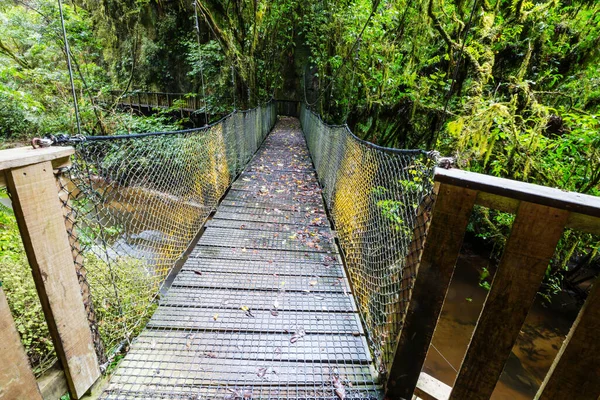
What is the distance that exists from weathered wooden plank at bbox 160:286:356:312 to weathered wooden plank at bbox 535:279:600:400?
130 cm

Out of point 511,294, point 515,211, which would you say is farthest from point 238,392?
point 515,211

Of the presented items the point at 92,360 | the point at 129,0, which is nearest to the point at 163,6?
the point at 129,0

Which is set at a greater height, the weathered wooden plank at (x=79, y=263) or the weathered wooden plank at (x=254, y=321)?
the weathered wooden plank at (x=79, y=263)

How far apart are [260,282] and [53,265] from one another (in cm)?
143

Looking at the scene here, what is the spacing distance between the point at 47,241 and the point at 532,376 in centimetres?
501

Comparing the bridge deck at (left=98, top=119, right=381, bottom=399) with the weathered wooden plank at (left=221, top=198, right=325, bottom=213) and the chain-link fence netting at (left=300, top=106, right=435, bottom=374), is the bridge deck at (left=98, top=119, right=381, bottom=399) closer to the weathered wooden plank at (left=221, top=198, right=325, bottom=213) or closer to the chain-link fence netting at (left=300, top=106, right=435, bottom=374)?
the chain-link fence netting at (left=300, top=106, right=435, bottom=374)

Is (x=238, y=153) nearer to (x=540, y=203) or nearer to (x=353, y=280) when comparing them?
(x=353, y=280)

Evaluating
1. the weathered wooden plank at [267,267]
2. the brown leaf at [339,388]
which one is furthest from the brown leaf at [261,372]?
the weathered wooden plank at [267,267]

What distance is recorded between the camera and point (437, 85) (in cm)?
490

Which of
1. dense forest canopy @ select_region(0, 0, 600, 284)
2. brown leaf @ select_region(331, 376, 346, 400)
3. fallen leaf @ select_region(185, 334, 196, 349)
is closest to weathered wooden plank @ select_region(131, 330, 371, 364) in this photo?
fallen leaf @ select_region(185, 334, 196, 349)

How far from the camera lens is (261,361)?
158 cm

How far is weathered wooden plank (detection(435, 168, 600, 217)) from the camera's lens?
0.73 meters

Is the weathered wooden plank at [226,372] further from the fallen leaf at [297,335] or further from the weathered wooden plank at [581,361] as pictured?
the weathered wooden plank at [581,361]

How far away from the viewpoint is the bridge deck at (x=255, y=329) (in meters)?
1.42
